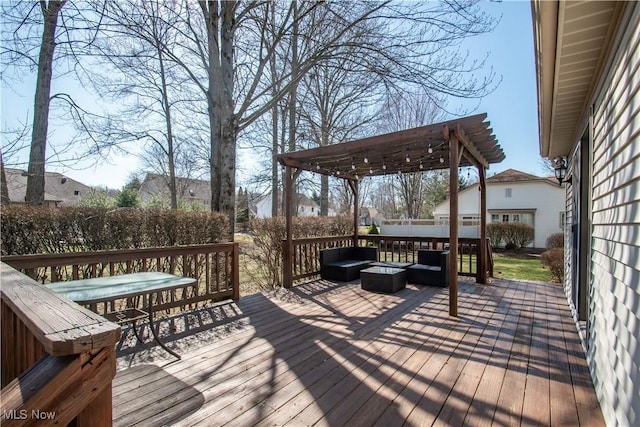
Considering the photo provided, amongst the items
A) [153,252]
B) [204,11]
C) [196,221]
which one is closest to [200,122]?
[204,11]

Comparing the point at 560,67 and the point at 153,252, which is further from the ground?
the point at 560,67

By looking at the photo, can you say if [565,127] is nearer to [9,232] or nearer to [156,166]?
[9,232]

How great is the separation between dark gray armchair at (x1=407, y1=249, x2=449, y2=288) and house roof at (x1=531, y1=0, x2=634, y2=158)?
2.95 metres

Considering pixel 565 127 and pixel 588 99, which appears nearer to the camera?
pixel 588 99

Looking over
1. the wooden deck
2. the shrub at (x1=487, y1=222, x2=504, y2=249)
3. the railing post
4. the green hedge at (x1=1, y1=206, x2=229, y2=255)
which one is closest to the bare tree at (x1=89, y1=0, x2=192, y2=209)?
the green hedge at (x1=1, y1=206, x2=229, y2=255)

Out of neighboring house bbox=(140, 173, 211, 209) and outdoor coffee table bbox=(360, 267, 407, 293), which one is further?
neighboring house bbox=(140, 173, 211, 209)

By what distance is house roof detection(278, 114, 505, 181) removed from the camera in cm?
427

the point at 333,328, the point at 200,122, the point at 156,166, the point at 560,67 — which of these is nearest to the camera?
the point at 560,67

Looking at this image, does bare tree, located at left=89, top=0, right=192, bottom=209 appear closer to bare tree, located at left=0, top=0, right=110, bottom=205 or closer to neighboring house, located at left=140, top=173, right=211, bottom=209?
bare tree, located at left=0, top=0, right=110, bottom=205

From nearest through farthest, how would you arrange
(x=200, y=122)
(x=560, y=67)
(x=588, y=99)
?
1. (x=560, y=67)
2. (x=588, y=99)
3. (x=200, y=122)

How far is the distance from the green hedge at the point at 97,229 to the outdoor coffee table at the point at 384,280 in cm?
277

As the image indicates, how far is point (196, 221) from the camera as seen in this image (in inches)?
198

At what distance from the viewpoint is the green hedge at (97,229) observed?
11.2 ft

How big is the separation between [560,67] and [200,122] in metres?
10.9
